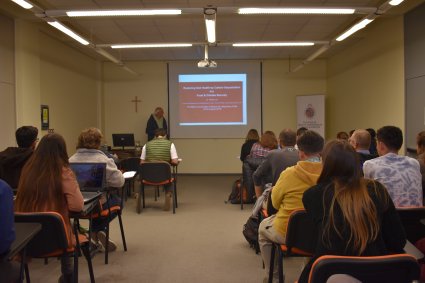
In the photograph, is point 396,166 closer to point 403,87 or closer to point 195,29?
point 403,87

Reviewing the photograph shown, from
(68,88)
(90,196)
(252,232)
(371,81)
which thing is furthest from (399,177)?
(68,88)

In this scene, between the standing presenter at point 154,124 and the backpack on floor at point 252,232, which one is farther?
the standing presenter at point 154,124

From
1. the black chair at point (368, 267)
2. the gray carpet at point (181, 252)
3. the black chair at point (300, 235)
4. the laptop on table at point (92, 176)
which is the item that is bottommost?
the gray carpet at point (181, 252)

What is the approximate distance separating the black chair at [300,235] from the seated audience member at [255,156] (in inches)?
117

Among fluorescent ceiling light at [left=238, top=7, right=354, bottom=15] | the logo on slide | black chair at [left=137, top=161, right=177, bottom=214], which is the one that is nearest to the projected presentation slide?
the logo on slide

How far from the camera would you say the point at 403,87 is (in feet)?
20.4

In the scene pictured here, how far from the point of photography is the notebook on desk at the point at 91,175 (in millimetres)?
3203

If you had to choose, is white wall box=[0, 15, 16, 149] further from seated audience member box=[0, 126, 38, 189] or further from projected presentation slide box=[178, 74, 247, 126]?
projected presentation slide box=[178, 74, 247, 126]

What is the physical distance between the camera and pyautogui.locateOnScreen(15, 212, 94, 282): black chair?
2238 mm

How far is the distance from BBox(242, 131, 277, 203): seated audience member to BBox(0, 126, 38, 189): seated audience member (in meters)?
3.06

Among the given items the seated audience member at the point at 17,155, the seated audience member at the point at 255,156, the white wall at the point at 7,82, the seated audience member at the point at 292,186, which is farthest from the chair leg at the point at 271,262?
the white wall at the point at 7,82

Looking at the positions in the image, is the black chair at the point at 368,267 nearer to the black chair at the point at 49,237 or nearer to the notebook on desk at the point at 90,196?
the black chair at the point at 49,237

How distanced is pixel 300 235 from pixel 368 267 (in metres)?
0.92

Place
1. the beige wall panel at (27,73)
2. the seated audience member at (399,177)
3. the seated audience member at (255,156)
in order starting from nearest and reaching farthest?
1. the seated audience member at (399,177)
2. the seated audience member at (255,156)
3. the beige wall panel at (27,73)
